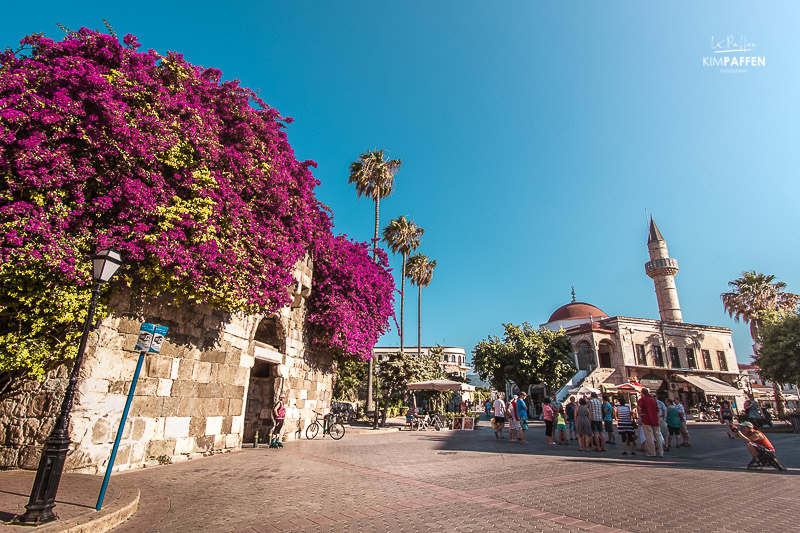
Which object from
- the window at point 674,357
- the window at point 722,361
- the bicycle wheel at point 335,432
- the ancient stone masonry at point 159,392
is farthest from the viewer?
the window at point 722,361

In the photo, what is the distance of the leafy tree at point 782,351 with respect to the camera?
2511cm

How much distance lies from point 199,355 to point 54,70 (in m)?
6.39

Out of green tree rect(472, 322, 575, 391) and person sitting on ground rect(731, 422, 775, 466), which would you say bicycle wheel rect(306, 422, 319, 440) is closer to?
person sitting on ground rect(731, 422, 775, 466)

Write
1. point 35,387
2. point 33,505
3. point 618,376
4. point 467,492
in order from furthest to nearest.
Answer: point 618,376
point 35,387
point 467,492
point 33,505

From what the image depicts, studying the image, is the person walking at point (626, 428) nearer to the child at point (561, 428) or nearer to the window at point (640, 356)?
the child at point (561, 428)

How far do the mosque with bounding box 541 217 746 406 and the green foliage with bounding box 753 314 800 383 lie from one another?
9741 mm

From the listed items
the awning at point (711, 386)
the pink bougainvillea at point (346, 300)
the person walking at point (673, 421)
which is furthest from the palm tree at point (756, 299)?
the pink bougainvillea at point (346, 300)

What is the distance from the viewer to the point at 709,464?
9.90m

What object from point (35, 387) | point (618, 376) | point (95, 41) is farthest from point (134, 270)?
point (618, 376)

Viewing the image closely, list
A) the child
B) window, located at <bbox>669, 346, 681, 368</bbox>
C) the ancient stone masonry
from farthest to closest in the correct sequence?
window, located at <bbox>669, 346, 681, 368</bbox>, the child, the ancient stone masonry

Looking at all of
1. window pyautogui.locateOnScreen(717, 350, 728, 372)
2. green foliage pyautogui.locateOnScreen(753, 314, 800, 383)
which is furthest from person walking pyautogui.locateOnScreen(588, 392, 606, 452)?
window pyautogui.locateOnScreen(717, 350, 728, 372)

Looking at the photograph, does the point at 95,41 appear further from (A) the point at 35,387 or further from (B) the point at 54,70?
(A) the point at 35,387

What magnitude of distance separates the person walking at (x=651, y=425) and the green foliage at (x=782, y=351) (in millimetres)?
21893

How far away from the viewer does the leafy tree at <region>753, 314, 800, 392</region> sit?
2511cm
